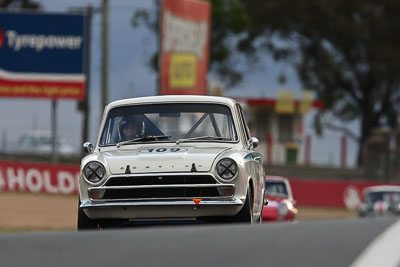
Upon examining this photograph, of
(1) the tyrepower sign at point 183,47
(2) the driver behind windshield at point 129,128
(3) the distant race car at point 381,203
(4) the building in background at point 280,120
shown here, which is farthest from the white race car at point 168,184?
(4) the building in background at point 280,120

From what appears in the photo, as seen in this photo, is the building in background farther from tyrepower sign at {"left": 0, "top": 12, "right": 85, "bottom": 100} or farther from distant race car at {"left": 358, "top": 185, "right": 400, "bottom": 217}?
distant race car at {"left": 358, "top": 185, "right": 400, "bottom": 217}

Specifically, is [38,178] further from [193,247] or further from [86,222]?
[193,247]

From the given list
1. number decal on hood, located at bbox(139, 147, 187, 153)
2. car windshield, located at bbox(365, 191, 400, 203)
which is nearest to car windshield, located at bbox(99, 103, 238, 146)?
number decal on hood, located at bbox(139, 147, 187, 153)

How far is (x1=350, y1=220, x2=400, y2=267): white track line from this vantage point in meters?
3.66

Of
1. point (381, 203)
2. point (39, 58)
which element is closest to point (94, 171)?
point (381, 203)

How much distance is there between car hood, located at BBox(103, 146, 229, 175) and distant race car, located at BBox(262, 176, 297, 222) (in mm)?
6599

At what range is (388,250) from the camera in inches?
152

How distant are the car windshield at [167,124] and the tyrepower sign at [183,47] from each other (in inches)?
1255

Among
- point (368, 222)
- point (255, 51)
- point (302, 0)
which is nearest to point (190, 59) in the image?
point (302, 0)

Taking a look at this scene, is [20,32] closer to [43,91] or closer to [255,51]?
[43,91]

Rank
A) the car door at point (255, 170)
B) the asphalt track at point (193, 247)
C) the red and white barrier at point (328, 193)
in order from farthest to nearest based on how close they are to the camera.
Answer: the red and white barrier at point (328, 193) → the car door at point (255, 170) → the asphalt track at point (193, 247)

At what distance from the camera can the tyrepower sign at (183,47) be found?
43.9 m

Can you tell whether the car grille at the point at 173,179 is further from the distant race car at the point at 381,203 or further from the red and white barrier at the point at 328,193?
the red and white barrier at the point at 328,193

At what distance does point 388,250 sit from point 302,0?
64.0 meters
